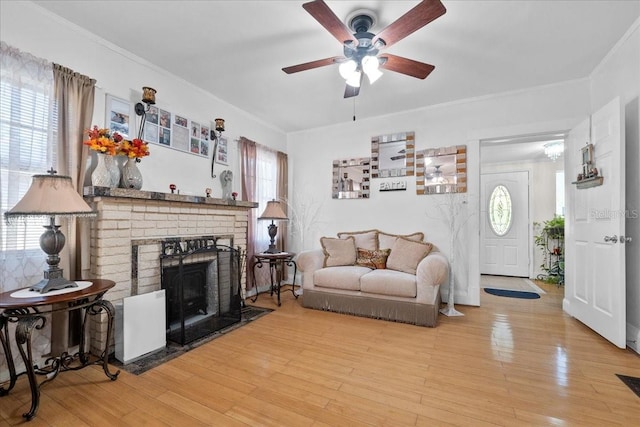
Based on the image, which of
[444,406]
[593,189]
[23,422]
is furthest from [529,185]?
[23,422]

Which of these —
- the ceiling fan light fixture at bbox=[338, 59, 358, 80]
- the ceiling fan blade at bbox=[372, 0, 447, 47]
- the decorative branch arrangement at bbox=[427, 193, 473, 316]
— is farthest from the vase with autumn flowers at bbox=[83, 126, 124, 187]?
the decorative branch arrangement at bbox=[427, 193, 473, 316]

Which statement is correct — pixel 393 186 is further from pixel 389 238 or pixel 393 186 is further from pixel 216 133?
pixel 216 133

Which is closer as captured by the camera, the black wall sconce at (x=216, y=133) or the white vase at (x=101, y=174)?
the white vase at (x=101, y=174)

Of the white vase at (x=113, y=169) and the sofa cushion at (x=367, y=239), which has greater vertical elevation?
the white vase at (x=113, y=169)

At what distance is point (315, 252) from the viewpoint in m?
3.87

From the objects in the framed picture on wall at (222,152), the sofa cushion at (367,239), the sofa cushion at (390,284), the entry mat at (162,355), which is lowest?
the entry mat at (162,355)

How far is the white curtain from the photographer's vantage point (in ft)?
6.51

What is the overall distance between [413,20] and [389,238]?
282 cm

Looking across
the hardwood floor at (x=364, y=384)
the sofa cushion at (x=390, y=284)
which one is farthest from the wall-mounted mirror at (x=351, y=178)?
the hardwood floor at (x=364, y=384)

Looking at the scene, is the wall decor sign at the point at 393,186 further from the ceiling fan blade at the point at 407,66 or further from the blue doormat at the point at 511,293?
the blue doormat at the point at 511,293

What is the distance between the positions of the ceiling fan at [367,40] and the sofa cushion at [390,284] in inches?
80.9

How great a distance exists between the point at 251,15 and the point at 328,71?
1.03 meters

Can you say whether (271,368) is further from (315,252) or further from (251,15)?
(251,15)

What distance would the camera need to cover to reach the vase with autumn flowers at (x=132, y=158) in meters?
2.40
